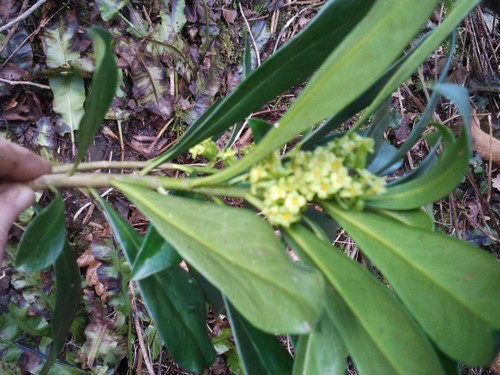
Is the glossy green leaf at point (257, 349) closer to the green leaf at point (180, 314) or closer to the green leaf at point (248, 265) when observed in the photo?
the green leaf at point (180, 314)

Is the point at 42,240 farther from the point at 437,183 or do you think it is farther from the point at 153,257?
the point at 437,183

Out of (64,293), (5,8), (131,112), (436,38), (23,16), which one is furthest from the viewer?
(131,112)

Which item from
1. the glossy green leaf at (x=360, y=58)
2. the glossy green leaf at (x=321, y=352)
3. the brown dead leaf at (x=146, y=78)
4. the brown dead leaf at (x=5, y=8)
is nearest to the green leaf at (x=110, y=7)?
the brown dead leaf at (x=146, y=78)

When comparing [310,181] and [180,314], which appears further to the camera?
[180,314]

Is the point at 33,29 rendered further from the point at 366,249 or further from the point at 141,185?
the point at 366,249

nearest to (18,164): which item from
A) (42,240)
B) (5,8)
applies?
(42,240)

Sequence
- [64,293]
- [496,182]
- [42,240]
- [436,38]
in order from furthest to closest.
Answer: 1. [496,182]
2. [64,293]
3. [42,240]
4. [436,38]

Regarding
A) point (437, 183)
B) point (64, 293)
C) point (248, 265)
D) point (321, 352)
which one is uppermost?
point (437, 183)

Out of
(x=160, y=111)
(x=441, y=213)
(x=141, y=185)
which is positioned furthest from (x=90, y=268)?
(x=441, y=213)
